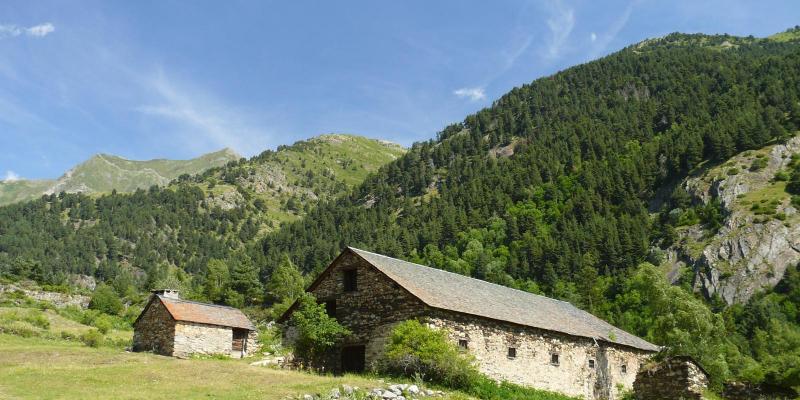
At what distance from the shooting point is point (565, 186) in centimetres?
15588

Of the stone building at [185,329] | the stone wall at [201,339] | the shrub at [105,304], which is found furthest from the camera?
the shrub at [105,304]

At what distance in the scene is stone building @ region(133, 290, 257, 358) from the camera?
42969mm

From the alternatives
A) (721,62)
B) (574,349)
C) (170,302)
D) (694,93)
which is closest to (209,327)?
(170,302)

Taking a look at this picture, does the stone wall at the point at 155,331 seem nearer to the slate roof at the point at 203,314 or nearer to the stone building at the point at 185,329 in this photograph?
the stone building at the point at 185,329

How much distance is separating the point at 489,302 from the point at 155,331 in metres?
24.2

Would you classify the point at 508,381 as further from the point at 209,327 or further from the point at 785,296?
the point at 785,296

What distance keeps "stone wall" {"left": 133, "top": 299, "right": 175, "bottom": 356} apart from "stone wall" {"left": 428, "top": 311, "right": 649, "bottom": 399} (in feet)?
70.9

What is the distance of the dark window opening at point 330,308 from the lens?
117 feet

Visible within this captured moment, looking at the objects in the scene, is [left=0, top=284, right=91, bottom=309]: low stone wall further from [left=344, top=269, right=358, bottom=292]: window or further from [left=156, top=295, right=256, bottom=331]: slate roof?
[left=344, top=269, right=358, bottom=292]: window

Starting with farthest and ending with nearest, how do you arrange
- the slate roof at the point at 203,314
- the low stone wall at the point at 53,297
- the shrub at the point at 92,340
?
1. the low stone wall at the point at 53,297
2. the shrub at the point at 92,340
3. the slate roof at the point at 203,314

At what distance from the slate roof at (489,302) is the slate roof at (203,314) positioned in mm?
15139

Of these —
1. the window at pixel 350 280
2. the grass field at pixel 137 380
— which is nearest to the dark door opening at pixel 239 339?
the grass field at pixel 137 380

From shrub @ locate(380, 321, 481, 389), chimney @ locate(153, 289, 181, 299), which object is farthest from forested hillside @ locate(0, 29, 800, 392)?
chimney @ locate(153, 289, 181, 299)

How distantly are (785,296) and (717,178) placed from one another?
121 feet
